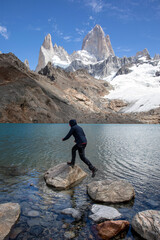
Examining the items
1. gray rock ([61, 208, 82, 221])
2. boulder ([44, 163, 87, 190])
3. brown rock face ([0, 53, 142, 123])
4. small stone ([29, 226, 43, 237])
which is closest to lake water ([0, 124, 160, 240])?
small stone ([29, 226, 43, 237])

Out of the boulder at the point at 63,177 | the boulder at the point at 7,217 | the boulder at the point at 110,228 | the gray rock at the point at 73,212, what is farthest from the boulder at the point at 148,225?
the boulder at the point at 63,177

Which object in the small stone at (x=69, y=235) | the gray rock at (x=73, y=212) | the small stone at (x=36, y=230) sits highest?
the gray rock at (x=73, y=212)

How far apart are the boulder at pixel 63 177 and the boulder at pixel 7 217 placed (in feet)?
9.08

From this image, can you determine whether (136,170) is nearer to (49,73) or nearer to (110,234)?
(110,234)

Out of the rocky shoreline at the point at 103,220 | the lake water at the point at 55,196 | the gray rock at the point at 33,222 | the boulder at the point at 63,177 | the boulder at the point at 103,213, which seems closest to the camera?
the rocky shoreline at the point at 103,220

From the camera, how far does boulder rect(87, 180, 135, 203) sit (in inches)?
267

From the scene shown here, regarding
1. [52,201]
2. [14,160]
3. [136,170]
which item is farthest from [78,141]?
[14,160]

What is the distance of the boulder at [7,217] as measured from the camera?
4549mm

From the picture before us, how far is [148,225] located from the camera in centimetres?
466

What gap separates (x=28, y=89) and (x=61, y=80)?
5349 cm

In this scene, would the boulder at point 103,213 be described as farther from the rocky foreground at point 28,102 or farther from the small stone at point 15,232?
the rocky foreground at point 28,102

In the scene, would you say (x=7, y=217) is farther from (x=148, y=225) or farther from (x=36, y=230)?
(x=148, y=225)

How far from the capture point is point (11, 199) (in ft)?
21.9

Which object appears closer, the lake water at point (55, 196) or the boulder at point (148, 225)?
the boulder at point (148, 225)
